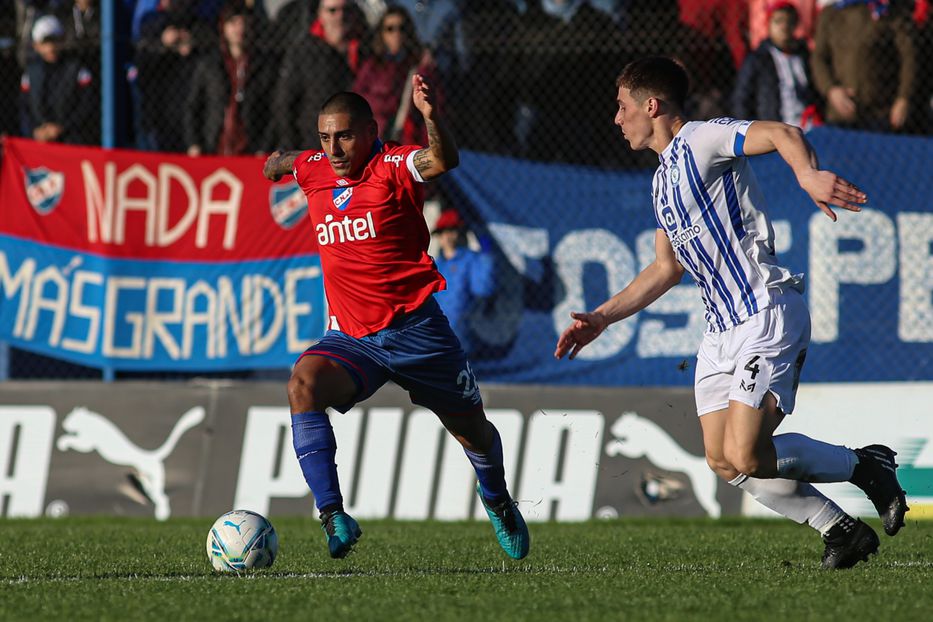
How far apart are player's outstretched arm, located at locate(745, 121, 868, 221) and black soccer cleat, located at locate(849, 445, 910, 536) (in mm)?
1527

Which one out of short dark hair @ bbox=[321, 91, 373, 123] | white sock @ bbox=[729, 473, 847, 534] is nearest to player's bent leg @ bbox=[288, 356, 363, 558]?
short dark hair @ bbox=[321, 91, 373, 123]

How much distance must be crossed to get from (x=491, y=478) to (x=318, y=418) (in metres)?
1.08

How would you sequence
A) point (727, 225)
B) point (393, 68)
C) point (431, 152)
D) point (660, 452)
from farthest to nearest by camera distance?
1. point (393, 68)
2. point (660, 452)
3. point (431, 152)
4. point (727, 225)

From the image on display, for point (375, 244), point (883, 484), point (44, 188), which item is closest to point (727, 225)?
point (883, 484)

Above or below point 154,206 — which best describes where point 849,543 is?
below

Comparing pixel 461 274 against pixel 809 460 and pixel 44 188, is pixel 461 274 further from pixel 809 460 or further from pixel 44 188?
pixel 809 460

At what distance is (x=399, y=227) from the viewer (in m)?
7.44

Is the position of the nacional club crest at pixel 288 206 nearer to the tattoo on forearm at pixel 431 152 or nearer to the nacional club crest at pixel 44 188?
the nacional club crest at pixel 44 188

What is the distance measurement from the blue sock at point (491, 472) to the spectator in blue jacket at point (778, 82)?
5.00 meters

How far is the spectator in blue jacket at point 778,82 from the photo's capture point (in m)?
11.6

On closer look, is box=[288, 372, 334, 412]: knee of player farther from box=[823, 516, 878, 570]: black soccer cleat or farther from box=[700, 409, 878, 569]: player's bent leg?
box=[823, 516, 878, 570]: black soccer cleat

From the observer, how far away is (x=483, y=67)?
1188 cm

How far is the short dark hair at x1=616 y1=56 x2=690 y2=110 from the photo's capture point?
6.86 meters

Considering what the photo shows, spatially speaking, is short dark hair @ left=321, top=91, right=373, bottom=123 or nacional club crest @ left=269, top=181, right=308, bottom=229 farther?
nacional club crest @ left=269, top=181, right=308, bottom=229
